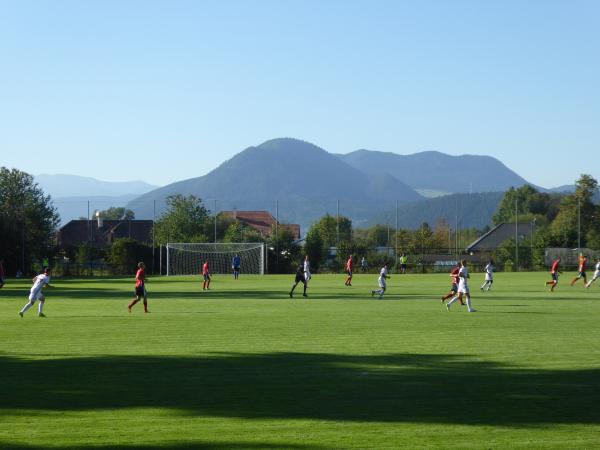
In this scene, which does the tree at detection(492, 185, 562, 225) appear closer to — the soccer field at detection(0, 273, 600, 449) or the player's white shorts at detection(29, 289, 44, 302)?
the player's white shorts at detection(29, 289, 44, 302)

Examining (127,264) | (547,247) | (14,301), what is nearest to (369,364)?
(14,301)

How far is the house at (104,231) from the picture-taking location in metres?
120

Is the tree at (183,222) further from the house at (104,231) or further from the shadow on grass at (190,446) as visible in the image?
the shadow on grass at (190,446)

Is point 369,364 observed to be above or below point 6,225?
below

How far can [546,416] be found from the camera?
11180 millimetres

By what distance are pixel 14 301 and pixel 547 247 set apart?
5788cm

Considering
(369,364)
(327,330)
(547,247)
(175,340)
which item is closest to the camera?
(369,364)

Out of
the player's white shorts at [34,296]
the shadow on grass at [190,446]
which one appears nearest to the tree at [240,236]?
the player's white shorts at [34,296]

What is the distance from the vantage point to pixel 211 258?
3083 inches

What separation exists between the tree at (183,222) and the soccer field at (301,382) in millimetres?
64973

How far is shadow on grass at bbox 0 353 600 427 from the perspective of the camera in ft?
37.7

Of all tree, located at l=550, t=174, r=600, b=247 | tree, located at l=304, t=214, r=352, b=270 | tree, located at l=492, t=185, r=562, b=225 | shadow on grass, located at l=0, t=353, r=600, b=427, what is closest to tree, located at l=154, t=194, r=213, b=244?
tree, located at l=304, t=214, r=352, b=270

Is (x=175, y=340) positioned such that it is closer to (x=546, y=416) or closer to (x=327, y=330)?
(x=327, y=330)

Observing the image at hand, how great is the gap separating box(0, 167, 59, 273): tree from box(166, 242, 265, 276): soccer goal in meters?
11.5
